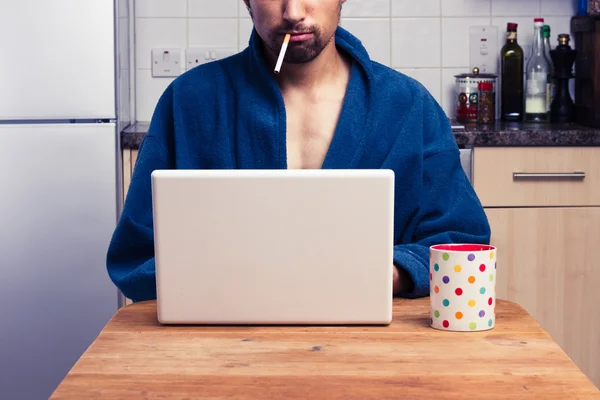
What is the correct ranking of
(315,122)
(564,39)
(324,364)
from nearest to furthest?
(324,364)
(315,122)
(564,39)

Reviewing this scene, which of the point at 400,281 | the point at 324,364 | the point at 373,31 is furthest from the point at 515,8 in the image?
the point at 324,364

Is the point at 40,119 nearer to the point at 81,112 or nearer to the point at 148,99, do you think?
the point at 81,112

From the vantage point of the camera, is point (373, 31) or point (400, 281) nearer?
point (400, 281)

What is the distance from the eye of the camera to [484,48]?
304 centimetres

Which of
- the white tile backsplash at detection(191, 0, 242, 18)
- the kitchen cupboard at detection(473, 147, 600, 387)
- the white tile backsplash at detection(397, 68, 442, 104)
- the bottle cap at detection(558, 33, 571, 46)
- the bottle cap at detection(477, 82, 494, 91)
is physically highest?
the white tile backsplash at detection(191, 0, 242, 18)

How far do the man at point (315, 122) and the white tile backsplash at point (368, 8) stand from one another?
1381 millimetres

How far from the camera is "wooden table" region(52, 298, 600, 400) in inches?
33.1

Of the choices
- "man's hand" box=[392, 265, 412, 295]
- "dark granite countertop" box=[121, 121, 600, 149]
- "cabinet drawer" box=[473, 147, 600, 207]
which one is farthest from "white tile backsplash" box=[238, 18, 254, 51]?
"man's hand" box=[392, 265, 412, 295]

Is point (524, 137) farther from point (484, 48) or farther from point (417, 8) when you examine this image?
point (417, 8)

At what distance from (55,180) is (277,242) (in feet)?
5.48

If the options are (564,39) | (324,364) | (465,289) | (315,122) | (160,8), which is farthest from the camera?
(160,8)

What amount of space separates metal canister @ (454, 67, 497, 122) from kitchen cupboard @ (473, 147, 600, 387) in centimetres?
41

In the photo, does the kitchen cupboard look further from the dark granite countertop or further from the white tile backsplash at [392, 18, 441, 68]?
the white tile backsplash at [392, 18, 441, 68]

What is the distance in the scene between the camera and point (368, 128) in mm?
1551
